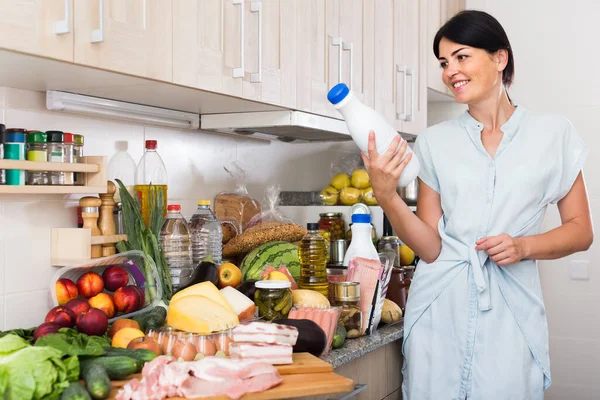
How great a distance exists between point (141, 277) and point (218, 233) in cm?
40

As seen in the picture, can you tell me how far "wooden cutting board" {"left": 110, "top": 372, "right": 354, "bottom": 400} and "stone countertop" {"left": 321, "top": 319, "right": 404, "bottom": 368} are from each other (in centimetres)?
28

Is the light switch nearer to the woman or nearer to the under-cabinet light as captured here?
the woman

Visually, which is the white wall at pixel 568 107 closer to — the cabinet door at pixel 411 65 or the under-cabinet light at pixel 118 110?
the cabinet door at pixel 411 65

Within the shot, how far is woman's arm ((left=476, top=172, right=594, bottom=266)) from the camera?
1710 mm

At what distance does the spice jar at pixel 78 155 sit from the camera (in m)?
1.71

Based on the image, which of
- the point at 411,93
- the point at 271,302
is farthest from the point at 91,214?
the point at 411,93

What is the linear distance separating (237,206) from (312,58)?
0.59 meters

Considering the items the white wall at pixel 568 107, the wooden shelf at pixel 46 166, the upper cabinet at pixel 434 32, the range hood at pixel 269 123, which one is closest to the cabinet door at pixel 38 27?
the wooden shelf at pixel 46 166

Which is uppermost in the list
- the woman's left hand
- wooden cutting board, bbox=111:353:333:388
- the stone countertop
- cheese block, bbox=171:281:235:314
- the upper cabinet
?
the upper cabinet

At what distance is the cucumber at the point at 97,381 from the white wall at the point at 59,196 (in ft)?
1.86

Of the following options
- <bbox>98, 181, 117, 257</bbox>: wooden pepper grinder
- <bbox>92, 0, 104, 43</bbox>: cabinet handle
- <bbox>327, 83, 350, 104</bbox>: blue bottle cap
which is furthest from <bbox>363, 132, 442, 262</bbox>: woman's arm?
<bbox>98, 181, 117, 257</bbox>: wooden pepper grinder

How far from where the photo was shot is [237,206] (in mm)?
2426

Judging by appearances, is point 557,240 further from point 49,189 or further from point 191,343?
point 49,189

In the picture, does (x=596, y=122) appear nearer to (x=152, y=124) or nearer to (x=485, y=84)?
(x=485, y=84)
